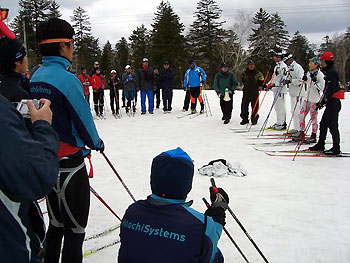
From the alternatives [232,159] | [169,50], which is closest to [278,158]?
[232,159]

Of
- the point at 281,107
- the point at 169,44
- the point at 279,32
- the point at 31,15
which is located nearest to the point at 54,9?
the point at 31,15

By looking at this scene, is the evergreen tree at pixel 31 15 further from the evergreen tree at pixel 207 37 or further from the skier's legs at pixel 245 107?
the skier's legs at pixel 245 107

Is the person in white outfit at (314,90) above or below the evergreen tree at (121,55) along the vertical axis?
below

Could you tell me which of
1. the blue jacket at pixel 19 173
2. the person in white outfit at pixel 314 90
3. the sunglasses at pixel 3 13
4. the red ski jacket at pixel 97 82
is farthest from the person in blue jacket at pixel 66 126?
the red ski jacket at pixel 97 82

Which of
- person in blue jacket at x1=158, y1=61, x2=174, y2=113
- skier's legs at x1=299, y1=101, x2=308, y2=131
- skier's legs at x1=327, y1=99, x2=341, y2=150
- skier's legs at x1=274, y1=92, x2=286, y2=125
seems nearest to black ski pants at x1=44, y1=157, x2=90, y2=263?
skier's legs at x1=327, y1=99, x2=341, y2=150

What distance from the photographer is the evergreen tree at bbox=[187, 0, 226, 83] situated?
40.3 meters

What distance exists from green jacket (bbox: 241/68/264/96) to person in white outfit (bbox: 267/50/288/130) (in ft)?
2.37

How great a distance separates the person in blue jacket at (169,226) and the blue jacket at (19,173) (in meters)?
0.51

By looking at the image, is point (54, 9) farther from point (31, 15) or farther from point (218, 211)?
point (218, 211)

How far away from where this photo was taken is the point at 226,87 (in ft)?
33.8

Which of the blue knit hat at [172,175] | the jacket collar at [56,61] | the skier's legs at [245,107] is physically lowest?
the skier's legs at [245,107]

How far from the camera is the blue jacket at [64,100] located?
87.2 inches

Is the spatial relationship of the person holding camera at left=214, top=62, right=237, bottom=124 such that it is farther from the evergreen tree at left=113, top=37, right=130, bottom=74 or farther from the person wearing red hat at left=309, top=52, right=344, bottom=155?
the evergreen tree at left=113, top=37, right=130, bottom=74

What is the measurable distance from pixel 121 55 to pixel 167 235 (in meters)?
54.2
